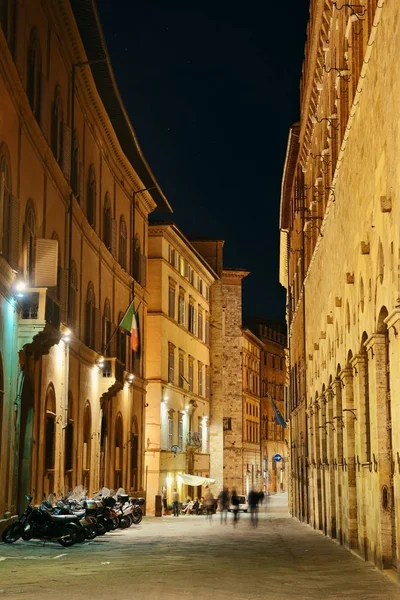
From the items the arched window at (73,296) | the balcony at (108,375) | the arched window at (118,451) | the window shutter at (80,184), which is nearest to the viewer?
the arched window at (73,296)

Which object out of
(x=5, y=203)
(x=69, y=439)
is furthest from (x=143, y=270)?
(x=5, y=203)

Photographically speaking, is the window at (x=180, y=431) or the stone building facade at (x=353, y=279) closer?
the stone building facade at (x=353, y=279)

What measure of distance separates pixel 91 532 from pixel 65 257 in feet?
29.3

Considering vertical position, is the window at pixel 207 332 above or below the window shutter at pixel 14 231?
above

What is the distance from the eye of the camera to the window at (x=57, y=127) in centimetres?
2814

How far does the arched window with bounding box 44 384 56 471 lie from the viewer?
89.5 feet

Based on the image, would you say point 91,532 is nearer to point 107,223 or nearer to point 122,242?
point 107,223

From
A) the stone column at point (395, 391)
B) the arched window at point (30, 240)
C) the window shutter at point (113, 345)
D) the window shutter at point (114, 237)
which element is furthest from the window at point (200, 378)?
the stone column at point (395, 391)

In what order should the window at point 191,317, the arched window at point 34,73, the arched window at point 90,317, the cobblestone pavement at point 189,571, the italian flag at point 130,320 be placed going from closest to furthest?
the cobblestone pavement at point 189,571
the arched window at point 34,73
the arched window at point 90,317
the italian flag at point 130,320
the window at point 191,317

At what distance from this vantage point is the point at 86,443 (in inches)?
1318

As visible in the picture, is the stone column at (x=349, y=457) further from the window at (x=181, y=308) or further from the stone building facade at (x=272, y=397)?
the stone building facade at (x=272, y=397)

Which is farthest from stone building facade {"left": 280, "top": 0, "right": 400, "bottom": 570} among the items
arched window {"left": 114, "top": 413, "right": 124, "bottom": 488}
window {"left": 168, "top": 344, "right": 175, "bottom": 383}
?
window {"left": 168, "top": 344, "right": 175, "bottom": 383}

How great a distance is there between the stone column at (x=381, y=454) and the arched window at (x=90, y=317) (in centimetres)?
1817

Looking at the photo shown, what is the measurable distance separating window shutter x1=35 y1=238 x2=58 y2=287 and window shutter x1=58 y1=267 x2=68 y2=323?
3.07m
